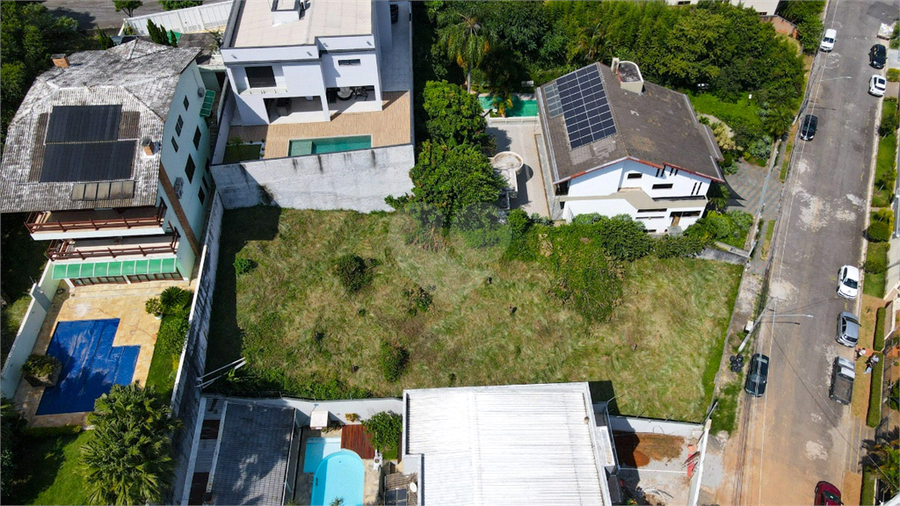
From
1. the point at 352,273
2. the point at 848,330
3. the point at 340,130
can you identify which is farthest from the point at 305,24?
the point at 848,330

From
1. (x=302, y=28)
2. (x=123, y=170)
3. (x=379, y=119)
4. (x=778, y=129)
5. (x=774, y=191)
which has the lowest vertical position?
(x=774, y=191)

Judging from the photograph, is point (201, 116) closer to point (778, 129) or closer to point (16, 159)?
point (16, 159)

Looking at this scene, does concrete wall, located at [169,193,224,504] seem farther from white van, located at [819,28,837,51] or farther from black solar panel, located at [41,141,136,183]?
white van, located at [819,28,837,51]


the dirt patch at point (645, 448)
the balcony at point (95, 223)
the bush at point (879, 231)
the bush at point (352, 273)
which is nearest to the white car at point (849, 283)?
the bush at point (879, 231)

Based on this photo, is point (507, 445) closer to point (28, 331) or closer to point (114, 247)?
point (114, 247)

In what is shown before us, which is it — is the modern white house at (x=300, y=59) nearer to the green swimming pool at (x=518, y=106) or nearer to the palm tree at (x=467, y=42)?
the palm tree at (x=467, y=42)

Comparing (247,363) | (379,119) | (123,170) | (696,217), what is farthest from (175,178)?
(696,217)
